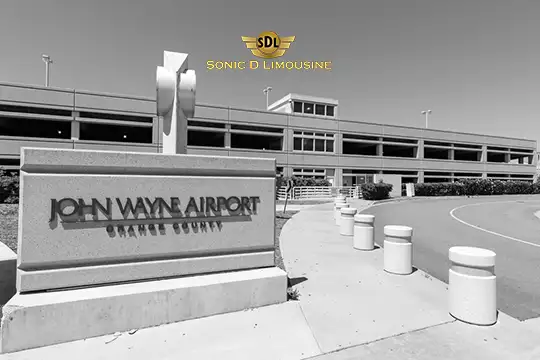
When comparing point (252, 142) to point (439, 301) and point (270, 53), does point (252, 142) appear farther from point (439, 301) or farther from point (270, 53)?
point (439, 301)

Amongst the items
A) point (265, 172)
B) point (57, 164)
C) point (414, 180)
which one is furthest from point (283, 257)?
point (414, 180)

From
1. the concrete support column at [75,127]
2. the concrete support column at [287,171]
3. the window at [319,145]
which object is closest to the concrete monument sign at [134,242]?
the concrete support column at [75,127]

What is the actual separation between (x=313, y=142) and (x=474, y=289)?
3483cm

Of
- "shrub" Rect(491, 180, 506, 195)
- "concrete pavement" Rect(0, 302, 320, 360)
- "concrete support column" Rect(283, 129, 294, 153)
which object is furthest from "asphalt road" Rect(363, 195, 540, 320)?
"shrub" Rect(491, 180, 506, 195)

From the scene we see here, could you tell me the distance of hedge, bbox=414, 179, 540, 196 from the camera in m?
37.5

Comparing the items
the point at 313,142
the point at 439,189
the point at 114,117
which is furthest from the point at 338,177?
the point at 114,117

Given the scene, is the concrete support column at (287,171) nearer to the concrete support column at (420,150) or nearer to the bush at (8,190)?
the concrete support column at (420,150)

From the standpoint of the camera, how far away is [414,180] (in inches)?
1781

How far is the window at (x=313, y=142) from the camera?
37.4 m

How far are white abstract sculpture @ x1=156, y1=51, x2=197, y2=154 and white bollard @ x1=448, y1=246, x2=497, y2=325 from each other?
519 centimetres

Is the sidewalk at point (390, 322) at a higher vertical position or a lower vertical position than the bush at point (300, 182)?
lower

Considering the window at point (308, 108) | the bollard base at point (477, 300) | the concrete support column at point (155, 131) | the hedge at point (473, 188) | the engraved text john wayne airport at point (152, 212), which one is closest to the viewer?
the engraved text john wayne airport at point (152, 212)

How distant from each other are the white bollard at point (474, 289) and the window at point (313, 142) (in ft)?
109

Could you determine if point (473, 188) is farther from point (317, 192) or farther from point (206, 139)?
point (206, 139)
